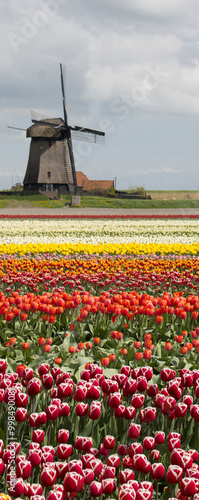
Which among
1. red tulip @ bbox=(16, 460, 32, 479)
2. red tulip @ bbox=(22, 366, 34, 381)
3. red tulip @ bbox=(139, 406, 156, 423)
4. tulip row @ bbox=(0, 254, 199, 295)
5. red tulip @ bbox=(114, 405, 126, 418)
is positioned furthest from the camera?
tulip row @ bbox=(0, 254, 199, 295)

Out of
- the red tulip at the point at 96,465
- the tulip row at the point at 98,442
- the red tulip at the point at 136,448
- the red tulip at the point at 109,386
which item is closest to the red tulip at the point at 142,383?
the tulip row at the point at 98,442

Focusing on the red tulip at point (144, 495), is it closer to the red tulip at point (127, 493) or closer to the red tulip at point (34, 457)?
the red tulip at point (127, 493)

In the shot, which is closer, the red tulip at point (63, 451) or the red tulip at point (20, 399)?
the red tulip at point (63, 451)

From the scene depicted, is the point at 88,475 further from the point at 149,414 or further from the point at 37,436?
the point at 149,414

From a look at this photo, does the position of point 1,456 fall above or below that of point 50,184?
below

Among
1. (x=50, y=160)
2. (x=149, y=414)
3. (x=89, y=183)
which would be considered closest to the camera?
(x=149, y=414)

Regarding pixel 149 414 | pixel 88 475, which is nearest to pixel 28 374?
pixel 149 414

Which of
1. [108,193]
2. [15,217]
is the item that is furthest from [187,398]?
[108,193]

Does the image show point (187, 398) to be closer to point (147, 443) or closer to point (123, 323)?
point (147, 443)

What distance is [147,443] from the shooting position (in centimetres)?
264

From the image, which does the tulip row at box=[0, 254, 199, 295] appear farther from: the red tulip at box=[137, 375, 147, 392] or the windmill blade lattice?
the windmill blade lattice

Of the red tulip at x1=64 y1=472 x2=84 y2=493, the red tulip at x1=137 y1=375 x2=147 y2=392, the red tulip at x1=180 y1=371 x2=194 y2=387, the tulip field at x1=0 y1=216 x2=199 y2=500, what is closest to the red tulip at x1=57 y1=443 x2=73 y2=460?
the tulip field at x1=0 y1=216 x2=199 y2=500

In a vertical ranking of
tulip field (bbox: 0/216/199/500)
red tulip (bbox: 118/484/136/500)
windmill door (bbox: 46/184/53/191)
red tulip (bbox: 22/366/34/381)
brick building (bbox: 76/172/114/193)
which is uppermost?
brick building (bbox: 76/172/114/193)

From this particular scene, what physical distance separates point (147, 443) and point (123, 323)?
3.48 meters
